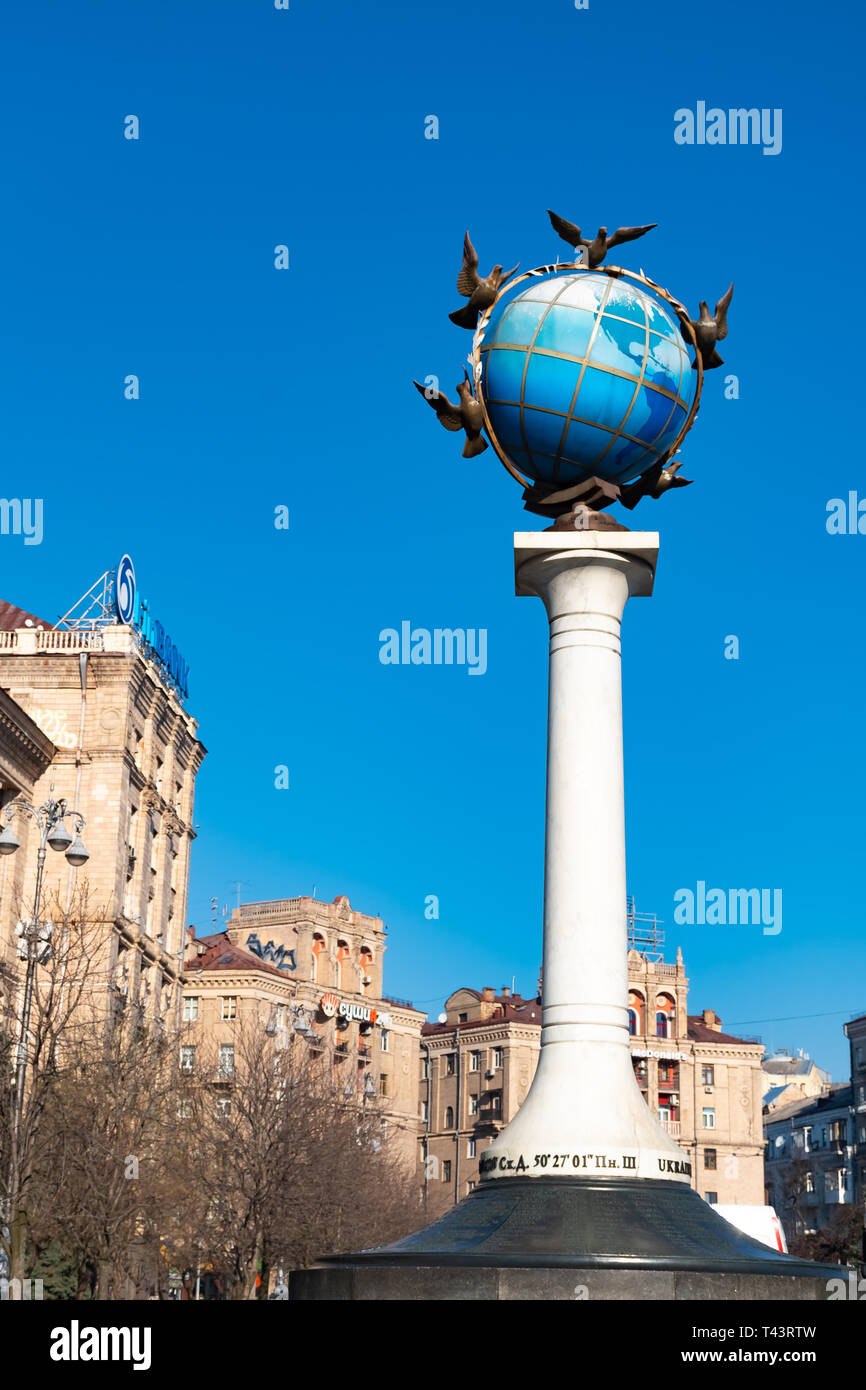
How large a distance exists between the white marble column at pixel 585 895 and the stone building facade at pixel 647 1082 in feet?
247

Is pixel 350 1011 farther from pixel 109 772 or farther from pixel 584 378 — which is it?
pixel 584 378

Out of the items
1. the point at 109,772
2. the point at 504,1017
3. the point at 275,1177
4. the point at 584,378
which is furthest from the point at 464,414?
the point at 504,1017

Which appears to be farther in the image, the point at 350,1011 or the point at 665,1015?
the point at 665,1015

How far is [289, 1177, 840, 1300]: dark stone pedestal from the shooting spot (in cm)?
1444

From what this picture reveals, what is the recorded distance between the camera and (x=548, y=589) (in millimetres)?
18844

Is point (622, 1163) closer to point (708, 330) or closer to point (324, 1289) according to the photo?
point (324, 1289)

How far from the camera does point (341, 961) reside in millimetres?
86625

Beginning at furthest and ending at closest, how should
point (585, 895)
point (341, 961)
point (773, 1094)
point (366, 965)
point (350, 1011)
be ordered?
point (773, 1094) → point (366, 965) → point (341, 961) → point (350, 1011) → point (585, 895)

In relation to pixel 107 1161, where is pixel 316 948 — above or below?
above

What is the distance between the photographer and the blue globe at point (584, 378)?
1847cm

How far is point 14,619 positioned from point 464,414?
139ft

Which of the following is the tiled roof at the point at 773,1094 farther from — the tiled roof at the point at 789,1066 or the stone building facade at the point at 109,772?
the stone building facade at the point at 109,772

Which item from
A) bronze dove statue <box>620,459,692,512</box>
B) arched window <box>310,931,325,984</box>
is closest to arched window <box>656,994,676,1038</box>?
arched window <box>310,931,325,984</box>

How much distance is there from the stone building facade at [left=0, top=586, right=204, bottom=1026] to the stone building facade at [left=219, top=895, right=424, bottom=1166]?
25235 mm
